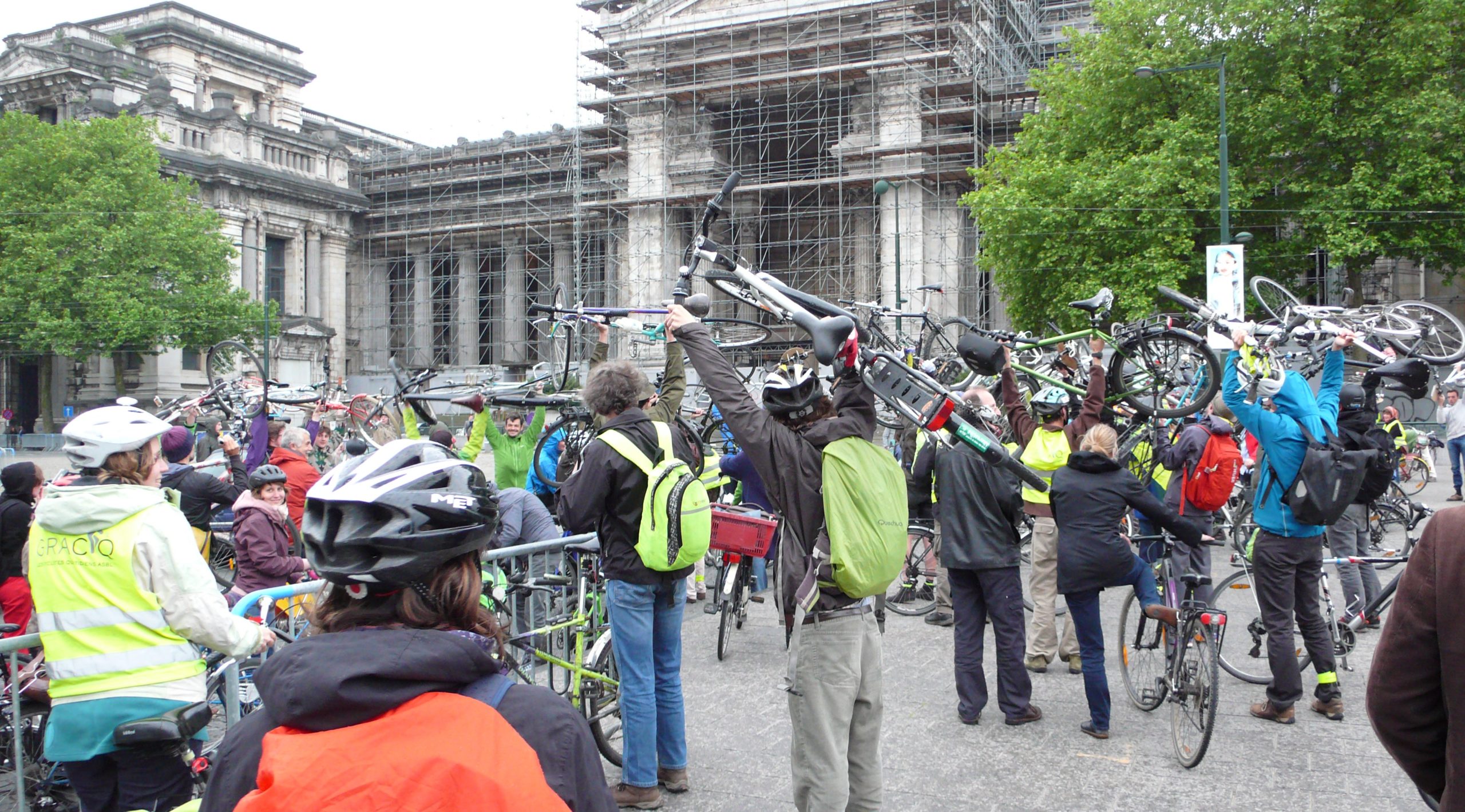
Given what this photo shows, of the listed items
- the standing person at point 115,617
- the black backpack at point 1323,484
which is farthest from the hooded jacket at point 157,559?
the black backpack at point 1323,484

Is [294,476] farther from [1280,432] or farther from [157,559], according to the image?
[1280,432]

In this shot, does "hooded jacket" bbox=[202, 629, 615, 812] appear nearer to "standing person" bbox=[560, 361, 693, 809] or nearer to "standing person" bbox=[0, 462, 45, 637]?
"standing person" bbox=[560, 361, 693, 809]

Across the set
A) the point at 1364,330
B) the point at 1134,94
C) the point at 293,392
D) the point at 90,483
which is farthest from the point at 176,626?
the point at 1134,94

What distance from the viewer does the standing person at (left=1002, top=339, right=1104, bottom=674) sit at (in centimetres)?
723

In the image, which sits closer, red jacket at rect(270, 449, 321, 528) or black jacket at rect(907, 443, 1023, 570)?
black jacket at rect(907, 443, 1023, 570)

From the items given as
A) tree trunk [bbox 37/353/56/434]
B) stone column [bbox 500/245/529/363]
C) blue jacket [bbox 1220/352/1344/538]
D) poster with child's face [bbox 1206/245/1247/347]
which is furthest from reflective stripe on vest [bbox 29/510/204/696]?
stone column [bbox 500/245/529/363]

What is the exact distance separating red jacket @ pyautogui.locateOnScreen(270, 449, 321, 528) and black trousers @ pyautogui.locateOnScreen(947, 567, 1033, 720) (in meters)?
4.83

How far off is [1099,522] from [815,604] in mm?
2750

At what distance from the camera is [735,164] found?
130ft

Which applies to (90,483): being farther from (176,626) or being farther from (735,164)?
(735,164)

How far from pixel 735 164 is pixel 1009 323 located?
1203cm

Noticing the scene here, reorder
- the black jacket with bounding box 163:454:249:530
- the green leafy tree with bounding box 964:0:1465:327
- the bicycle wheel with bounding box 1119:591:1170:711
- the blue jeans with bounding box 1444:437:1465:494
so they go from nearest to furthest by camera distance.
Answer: the bicycle wheel with bounding box 1119:591:1170:711
the black jacket with bounding box 163:454:249:530
the blue jeans with bounding box 1444:437:1465:494
the green leafy tree with bounding box 964:0:1465:327

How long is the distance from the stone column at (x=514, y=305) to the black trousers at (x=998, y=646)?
136 ft

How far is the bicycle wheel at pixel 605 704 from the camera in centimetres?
532
